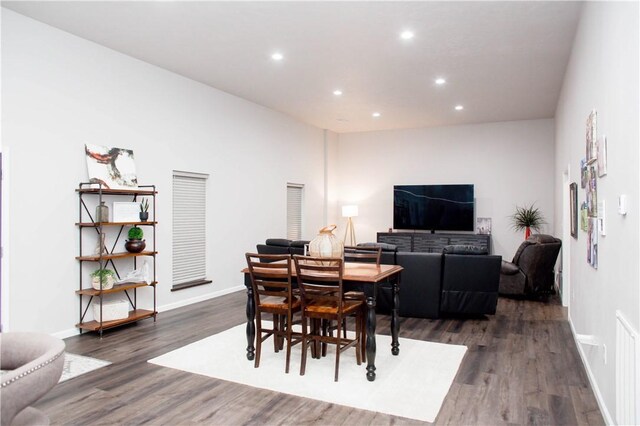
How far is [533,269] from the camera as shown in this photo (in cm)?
645

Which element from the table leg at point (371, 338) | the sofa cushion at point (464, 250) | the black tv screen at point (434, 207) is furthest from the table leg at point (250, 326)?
the black tv screen at point (434, 207)

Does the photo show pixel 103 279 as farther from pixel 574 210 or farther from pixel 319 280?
pixel 574 210

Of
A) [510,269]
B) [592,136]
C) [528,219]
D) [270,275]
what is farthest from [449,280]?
[528,219]

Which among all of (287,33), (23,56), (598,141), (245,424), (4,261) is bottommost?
A: (245,424)

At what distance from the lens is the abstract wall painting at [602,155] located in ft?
9.10

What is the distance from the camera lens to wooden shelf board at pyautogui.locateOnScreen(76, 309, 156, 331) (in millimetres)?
4559

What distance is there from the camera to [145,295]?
556 cm

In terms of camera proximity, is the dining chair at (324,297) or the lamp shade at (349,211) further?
the lamp shade at (349,211)

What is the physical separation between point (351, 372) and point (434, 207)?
6400 millimetres

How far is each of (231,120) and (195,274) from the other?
238 cm

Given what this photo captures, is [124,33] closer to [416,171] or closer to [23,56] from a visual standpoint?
[23,56]

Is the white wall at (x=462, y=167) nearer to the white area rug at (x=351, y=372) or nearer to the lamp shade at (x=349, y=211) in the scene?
the lamp shade at (x=349, y=211)

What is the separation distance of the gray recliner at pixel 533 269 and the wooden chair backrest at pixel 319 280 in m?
4.02

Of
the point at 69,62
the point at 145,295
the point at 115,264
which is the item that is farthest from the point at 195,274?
the point at 69,62
